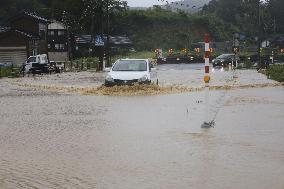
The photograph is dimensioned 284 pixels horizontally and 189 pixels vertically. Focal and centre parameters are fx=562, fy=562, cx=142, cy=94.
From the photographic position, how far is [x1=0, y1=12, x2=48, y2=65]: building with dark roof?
7469 cm

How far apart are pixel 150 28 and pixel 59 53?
38.4 meters

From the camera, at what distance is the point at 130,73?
21719mm

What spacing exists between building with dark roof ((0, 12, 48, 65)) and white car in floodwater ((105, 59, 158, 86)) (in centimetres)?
5371

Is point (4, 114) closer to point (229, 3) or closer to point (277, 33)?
point (277, 33)

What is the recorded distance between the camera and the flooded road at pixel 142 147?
644 centimetres

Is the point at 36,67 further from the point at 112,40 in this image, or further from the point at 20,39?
the point at 112,40

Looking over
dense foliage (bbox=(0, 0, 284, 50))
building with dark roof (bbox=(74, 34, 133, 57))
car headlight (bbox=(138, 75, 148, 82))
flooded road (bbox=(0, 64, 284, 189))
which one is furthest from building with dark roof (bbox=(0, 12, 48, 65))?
flooded road (bbox=(0, 64, 284, 189))

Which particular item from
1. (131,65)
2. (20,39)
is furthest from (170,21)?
(131,65)

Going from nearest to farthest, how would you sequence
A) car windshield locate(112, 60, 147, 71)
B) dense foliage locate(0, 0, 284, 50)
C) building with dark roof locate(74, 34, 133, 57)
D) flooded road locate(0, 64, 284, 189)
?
flooded road locate(0, 64, 284, 189)
car windshield locate(112, 60, 147, 71)
building with dark roof locate(74, 34, 133, 57)
dense foliage locate(0, 0, 284, 50)

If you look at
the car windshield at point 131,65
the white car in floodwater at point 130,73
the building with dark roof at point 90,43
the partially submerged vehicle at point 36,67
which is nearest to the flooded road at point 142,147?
the white car in floodwater at point 130,73

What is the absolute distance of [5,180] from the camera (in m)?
6.46

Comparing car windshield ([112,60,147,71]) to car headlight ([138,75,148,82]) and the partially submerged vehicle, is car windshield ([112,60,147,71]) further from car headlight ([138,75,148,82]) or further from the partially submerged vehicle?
the partially submerged vehicle

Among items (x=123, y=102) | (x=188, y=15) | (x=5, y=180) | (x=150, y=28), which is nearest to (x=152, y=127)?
(x=5, y=180)

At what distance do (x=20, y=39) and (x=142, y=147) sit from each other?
6881 centimetres
